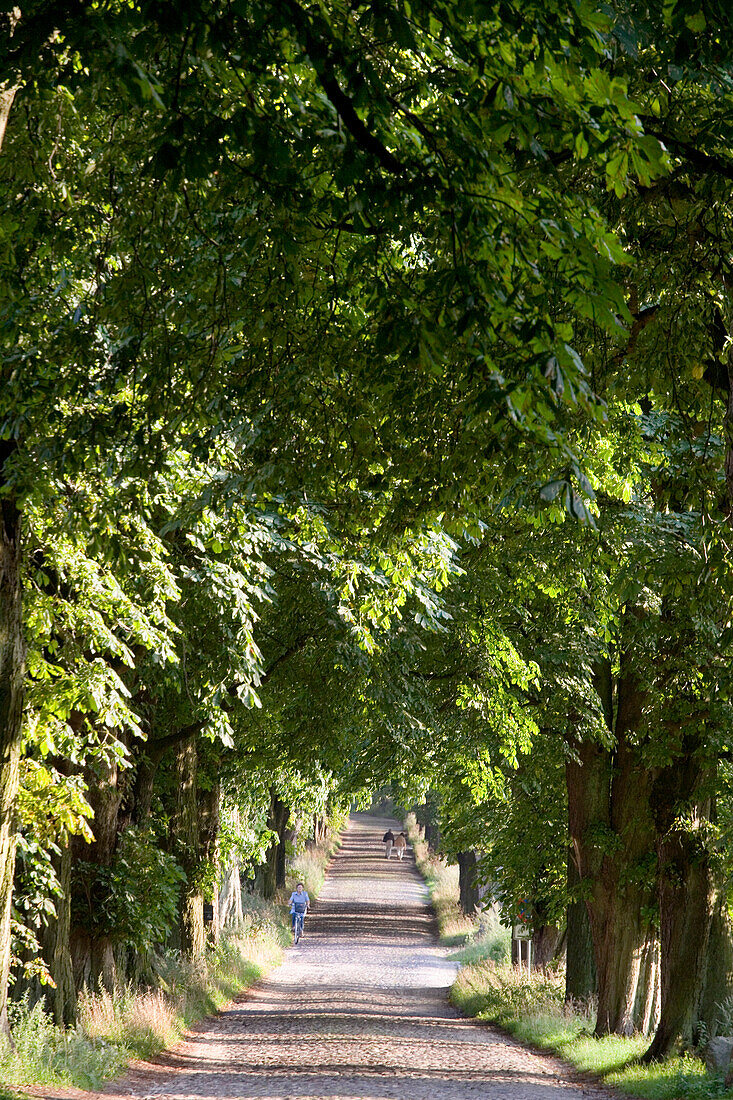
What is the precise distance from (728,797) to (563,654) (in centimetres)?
306

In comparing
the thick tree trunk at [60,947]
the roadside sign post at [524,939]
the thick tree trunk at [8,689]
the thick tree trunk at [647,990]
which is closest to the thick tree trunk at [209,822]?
the roadside sign post at [524,939]

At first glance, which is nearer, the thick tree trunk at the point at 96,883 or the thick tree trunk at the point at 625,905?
the thick tree trunk at the point at 96,883

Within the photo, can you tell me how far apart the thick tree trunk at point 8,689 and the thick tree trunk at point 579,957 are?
1263 cm

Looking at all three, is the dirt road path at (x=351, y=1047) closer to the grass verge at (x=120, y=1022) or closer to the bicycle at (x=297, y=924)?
the grass verge at (x=120, y=1022)

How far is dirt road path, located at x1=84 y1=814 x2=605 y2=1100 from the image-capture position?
12.5m

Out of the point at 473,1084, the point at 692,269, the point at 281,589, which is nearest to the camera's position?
the point at 692,269

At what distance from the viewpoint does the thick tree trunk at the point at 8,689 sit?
7.61 m

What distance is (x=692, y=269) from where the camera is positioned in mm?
6633

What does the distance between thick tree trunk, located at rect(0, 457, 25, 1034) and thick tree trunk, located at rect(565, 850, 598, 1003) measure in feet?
41.4

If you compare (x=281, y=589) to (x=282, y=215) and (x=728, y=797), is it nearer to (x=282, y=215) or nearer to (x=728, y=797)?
(x=728, y=797)

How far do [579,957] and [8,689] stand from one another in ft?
45.8

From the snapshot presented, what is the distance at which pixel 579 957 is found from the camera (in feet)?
62.3

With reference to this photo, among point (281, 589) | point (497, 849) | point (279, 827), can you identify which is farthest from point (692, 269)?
point (279, 827)

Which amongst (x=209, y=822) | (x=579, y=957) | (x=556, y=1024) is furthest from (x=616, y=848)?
(x=209, y=822)
